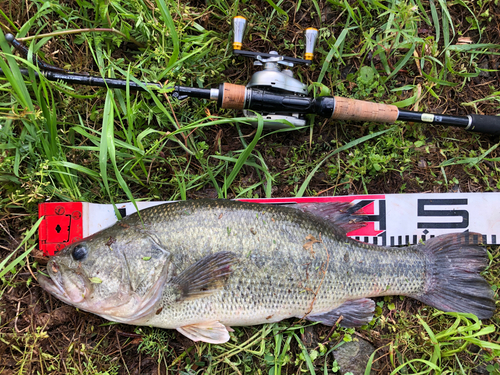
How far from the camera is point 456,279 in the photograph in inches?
119

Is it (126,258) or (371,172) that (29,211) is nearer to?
(126,258)

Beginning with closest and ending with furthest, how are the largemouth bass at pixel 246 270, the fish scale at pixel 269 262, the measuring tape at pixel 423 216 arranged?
the largemouth bass at pixel 246 270
the fish scale at pixel 269 262
the measuring tape at pixel 423 216

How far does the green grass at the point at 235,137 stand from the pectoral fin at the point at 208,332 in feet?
0.74

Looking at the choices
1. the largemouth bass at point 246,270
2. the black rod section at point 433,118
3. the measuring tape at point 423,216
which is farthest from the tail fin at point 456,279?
the black rod section at point 433,118

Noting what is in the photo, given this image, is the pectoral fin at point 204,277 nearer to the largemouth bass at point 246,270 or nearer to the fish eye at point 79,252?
the largemouth bass at point 246,270

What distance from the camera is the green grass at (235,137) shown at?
9.66 feet

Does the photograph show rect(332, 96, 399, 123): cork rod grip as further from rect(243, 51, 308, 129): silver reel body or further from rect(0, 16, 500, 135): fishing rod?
rect(243, 51, 308, 129): silver reel body

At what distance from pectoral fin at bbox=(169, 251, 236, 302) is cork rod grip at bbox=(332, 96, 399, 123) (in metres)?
1.57

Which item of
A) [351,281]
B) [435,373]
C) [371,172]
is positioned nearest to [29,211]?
[351,281]

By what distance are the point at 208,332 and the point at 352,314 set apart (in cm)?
127

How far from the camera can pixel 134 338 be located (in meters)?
3.02

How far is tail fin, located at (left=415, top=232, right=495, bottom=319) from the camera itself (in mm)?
3014

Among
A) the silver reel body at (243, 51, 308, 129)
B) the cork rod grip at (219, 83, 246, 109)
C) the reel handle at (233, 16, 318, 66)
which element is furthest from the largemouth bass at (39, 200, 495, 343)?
the reel handle at (233, 16, 318, 66)

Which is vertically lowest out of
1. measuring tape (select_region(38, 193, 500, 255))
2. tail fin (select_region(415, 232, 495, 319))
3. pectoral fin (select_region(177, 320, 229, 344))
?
pectoral fin (select_region(177, 320, 229, 344))
